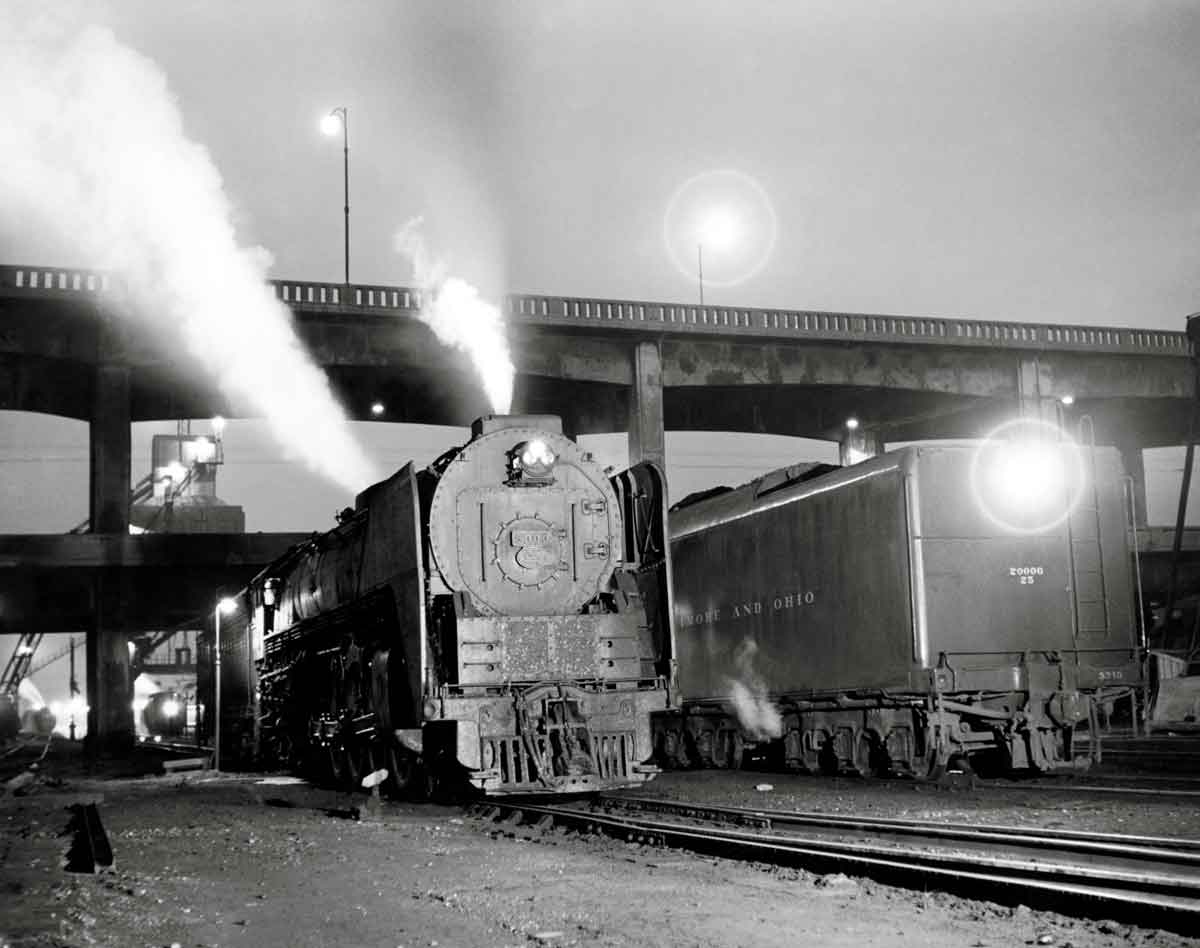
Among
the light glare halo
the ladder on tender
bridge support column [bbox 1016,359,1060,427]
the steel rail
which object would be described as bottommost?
the steel rail

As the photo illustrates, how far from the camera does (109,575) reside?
113 ft

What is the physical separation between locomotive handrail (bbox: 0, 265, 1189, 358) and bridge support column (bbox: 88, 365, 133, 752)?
2.73 metres

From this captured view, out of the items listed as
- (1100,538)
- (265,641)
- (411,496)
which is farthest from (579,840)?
(265,641)

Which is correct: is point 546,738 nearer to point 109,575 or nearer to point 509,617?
point 509,617

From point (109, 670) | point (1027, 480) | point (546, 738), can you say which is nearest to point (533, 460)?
point (546, 738)

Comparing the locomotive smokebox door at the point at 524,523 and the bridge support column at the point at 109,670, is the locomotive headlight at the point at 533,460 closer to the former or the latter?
the locomotive smokebox door at the point at 524,523

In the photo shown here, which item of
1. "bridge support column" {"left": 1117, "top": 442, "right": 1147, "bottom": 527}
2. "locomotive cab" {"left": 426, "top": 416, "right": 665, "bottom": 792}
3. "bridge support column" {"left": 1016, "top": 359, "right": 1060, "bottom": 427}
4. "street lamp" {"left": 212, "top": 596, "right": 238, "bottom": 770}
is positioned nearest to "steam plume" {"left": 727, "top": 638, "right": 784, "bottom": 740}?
"locomotive cab" {"left": 426, "top": 416, "right": 665, "bottom": 792}

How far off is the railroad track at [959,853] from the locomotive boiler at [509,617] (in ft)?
2.47

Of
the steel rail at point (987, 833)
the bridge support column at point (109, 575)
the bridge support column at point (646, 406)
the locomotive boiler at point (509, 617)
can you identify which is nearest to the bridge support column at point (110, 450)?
the bridge support column at point (109, 575)

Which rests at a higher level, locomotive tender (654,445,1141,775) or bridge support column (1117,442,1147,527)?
bridge support column (1117,442,1147,527)

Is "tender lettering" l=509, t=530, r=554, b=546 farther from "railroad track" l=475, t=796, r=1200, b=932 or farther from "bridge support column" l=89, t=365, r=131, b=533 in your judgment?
"bridge support column" l=89, t=365, r=131, b=533

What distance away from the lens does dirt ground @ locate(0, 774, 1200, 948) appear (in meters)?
6.27

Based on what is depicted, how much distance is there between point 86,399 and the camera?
126ft

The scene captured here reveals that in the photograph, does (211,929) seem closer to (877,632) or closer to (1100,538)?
(877,632)
